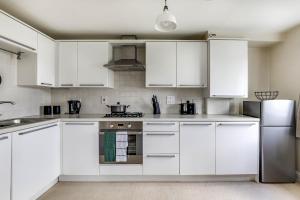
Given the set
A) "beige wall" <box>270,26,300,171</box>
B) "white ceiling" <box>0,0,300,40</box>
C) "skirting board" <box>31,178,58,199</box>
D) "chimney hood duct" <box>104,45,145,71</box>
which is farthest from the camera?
"chimney hood duct" <box>104,45,145,71</box>

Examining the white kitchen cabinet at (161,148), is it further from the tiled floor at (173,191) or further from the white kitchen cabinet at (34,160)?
the white kitchen cabinet at (34,160)

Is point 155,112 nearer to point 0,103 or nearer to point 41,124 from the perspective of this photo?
point 41,124

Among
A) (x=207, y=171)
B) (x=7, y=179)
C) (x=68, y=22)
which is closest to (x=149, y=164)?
(x=207, y=171)

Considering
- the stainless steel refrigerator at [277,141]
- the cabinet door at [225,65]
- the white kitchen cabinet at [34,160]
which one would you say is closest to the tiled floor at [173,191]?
the stainless steel refrigerator at [277,141]

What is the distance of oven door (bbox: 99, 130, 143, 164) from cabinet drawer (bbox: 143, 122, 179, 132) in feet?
0.45

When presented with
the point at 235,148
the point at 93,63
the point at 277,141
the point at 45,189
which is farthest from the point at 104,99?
the point at 277,141

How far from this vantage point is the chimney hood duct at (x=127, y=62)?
320cm

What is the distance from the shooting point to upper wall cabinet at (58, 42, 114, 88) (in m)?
3.34

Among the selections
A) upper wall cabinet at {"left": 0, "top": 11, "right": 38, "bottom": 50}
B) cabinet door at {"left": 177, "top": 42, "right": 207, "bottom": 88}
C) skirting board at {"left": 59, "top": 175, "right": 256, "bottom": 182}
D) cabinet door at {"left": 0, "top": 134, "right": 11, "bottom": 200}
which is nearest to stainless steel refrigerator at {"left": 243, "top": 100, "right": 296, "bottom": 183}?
skirting board at {"left": 59, "top": 175, "right": 256, "bottom": 182}

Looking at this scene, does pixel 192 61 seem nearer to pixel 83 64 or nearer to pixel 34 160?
pixel 83 64

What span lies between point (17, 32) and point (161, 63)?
191cm

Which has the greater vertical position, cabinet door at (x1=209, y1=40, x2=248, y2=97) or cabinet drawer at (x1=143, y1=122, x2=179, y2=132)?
cabinet door at (x1=209, y1=40, x2=248, y2=97)

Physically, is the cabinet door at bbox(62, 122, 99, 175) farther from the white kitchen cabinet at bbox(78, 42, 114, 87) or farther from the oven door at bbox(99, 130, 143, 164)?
the white kitchen cabinet at bbox(78, 42, 114, 87)

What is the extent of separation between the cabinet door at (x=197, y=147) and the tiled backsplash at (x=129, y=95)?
2.44 feet
